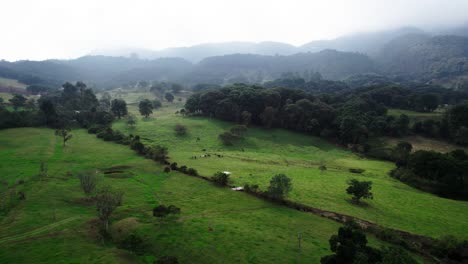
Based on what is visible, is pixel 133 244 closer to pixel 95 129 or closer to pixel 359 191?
pixel 359 191

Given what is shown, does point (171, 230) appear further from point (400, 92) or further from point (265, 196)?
point (400, 92)

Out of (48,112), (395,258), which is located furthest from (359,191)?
(48,112)

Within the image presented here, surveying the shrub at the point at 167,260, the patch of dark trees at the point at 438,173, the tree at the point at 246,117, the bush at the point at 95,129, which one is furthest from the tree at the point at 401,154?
the bush at the point at 95,129

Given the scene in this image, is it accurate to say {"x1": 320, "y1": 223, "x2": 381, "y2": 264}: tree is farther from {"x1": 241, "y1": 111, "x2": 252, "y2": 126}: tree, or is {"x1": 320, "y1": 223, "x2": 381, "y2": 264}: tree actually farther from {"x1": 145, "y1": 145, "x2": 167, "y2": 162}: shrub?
{"x1": 241, "y1": 111, "x2": 252, "y2": 126}: tree

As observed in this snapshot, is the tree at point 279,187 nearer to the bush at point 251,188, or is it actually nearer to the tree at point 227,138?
the bush at point 251,188

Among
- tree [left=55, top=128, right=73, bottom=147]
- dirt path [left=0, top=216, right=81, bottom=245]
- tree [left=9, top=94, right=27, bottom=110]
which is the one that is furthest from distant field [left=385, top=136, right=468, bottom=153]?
tree [left=9, top=94, right=27, bottom=110]

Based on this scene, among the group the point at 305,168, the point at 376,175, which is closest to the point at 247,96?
the point at 305,168

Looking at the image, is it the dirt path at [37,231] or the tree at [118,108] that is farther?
the tree at [118,108]
